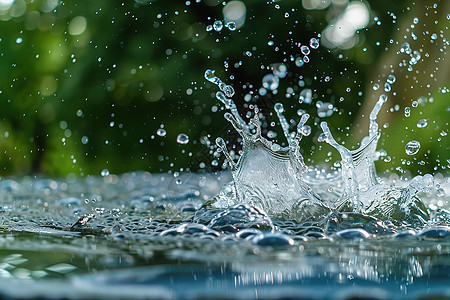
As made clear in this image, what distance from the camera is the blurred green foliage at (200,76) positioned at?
459 cm

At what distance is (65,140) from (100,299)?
18.1ft

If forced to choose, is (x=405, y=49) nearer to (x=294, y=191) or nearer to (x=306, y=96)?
(x=306, y=96)

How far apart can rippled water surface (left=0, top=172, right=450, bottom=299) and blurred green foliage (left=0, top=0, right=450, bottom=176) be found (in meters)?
2.63

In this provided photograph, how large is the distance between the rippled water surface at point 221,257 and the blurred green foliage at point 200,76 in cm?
263

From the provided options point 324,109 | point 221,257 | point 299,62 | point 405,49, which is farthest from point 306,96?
point 221,257

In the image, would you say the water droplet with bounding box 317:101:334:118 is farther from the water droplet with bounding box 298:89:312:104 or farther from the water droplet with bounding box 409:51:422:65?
the water droplet with bounding box 409:51:422:65

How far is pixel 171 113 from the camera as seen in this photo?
534 centimetres

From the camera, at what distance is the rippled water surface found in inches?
25.3

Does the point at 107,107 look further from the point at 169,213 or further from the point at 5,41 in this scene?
the point at 169,213

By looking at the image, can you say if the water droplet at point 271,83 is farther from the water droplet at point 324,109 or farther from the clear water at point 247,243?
the clear water at point 247,243

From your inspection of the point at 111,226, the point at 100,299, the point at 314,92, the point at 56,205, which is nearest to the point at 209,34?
the point at 314,92

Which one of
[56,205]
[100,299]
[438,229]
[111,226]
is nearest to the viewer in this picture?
[100,299]

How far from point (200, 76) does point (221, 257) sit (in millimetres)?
3806

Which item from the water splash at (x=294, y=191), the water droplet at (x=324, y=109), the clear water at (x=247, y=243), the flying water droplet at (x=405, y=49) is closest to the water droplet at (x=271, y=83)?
the water droplet at (x=324, y=109)
